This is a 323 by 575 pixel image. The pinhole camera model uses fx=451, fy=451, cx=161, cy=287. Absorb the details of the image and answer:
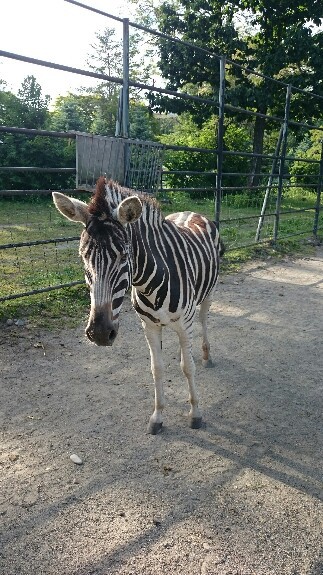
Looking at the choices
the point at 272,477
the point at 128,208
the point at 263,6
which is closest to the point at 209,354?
the point at 272,477

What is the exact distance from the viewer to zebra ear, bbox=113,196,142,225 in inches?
85.7

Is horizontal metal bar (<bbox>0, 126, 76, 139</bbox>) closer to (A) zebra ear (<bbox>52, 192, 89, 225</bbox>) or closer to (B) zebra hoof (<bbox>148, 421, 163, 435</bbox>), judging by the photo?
(A) zebra ear (<bbox>52, 192, 89, 225</bbox>)

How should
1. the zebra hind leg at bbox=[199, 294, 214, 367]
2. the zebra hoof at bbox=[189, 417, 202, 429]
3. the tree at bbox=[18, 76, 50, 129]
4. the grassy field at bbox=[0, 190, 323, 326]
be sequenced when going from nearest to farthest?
1. the zebra hoof at bbox=[189, 417, 202, 429]
2. the zebra hind leg at bbox=[199, 294, 214, 367]
3. the grassy field at bbox=[0, 190, 323, 326]
4. the tree at bbox=[18, 76, 50, 129]

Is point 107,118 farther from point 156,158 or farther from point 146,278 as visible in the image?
point 146,278

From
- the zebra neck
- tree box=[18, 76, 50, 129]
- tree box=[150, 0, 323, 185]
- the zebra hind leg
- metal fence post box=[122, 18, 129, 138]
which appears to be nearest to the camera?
the zebra neck

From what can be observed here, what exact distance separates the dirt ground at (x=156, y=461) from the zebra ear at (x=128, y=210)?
1531mm

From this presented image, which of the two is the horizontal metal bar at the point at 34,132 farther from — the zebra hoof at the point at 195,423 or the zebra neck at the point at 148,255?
the zebra hoof at the point at 195,423

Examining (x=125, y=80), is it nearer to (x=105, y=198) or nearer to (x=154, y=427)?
(x=105, y=198)

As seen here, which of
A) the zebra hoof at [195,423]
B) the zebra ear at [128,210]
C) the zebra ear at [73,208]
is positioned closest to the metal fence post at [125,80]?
the zebra ear at [73,208]

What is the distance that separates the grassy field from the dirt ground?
0.57 meters

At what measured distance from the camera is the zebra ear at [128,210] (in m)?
2.18

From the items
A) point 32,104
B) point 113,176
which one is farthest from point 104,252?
point 32,104

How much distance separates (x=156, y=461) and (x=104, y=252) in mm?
1433

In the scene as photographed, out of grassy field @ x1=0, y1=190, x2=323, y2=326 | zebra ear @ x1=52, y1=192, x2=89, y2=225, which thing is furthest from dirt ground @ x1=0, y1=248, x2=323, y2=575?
zebra ear @ x1=52, y1=192, x2=89, y2=225
